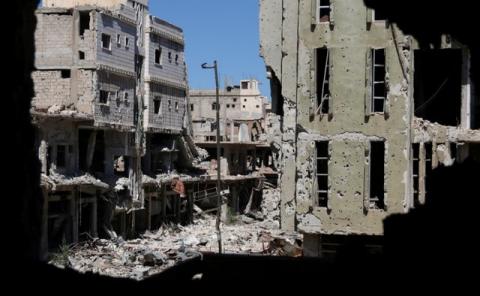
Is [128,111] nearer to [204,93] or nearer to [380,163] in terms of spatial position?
[380,163]

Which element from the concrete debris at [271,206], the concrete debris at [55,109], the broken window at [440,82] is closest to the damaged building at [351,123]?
the broken window at [440,82]

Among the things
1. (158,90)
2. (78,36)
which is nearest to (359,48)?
(78,36)

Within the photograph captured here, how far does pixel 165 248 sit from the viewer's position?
116ft

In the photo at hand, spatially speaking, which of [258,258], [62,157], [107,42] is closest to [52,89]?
[107,42]

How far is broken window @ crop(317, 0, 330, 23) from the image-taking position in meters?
20.4

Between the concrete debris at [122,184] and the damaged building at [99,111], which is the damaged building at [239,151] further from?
the concrete debris at [122,184]

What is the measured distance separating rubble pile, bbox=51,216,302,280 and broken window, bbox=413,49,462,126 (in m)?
6.25

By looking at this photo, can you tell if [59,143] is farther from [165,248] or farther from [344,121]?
[344,121]

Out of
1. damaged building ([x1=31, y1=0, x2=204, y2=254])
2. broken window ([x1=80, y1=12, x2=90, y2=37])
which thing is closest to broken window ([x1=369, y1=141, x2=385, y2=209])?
damaged building ([x1=31, y1=0, x2=204, y2=254])

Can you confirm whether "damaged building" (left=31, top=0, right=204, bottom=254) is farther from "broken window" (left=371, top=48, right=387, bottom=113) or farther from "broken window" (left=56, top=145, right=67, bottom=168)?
"broken window" (left=371, top=48, right=387, bottom=113)

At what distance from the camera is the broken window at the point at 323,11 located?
20391 millimetres

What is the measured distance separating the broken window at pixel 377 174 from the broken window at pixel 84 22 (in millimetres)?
19553

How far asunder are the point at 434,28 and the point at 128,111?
92.7 ft

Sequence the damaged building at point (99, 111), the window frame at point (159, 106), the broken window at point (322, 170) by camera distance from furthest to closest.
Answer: the window frame at point (159, 106), the damaged building at point (99, 111), the broken window at point (322, 170)
